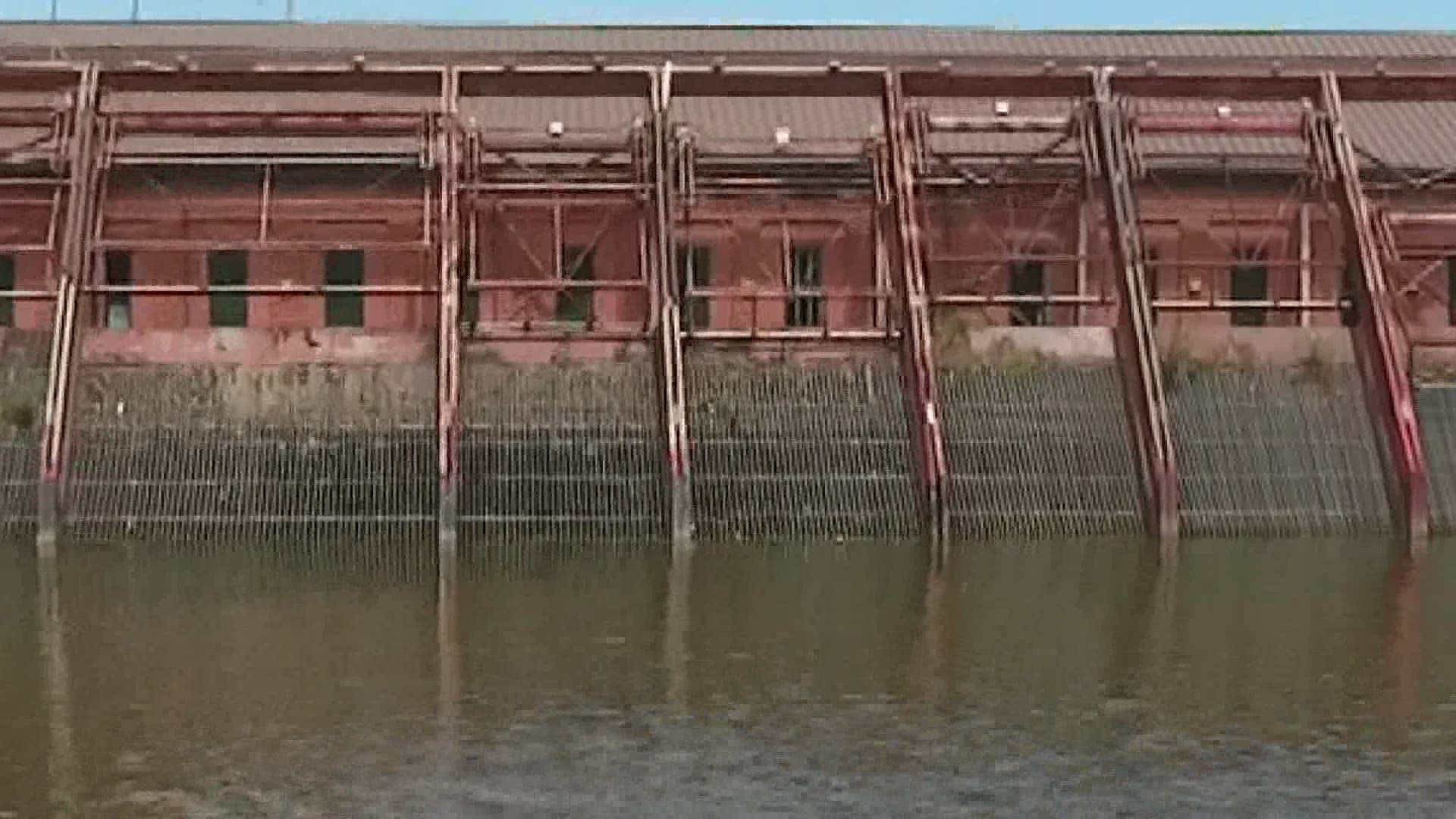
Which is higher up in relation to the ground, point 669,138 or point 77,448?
point 669,138

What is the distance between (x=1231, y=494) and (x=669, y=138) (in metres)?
7.20

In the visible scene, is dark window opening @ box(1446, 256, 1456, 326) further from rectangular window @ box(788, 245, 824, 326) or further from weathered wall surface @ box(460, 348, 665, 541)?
weathered wall surface @ box(460, 348, 665, 541)

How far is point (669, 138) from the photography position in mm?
24312

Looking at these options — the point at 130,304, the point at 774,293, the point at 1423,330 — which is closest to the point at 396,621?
the point at 774,293

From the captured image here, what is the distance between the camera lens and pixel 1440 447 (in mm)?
21641

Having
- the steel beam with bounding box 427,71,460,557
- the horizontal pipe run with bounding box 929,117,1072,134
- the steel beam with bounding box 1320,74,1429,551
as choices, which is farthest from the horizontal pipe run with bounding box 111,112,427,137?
the steel beam with bounding box 1320,74,1429,551

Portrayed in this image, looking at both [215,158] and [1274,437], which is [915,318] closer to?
[1274,437]

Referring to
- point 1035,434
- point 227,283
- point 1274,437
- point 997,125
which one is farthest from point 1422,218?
point 227,283

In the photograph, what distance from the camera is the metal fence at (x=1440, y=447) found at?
20969 millimetres

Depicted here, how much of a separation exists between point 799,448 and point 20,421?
23.3ft

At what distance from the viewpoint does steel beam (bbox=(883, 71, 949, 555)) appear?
2038cm

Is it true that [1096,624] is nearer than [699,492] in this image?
Yes

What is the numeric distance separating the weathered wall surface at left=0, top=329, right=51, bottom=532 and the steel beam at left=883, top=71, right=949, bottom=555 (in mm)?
7852

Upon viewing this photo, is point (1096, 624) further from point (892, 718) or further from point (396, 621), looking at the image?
point (396, 621)
